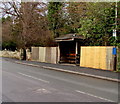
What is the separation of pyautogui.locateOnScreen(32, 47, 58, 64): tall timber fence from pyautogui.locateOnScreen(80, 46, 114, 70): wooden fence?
4.66m

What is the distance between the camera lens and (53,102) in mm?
6172

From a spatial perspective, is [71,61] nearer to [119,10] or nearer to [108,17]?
[108,17]

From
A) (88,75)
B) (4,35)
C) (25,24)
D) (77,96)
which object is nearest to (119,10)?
(88,75)

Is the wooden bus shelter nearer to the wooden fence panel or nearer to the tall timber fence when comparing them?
the tall timber fence

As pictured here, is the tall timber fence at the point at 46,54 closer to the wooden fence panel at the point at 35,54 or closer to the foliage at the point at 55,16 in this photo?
the wooden fence panel at the point at 35,54

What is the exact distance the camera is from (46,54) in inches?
950

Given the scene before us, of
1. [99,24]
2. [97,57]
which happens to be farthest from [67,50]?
[97,57]

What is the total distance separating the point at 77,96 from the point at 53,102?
1.33 meters

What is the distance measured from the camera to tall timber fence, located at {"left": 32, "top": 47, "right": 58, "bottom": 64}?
22.7 meters

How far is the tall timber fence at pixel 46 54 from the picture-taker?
894 inches

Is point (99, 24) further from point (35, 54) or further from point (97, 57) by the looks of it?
point (35, 54)

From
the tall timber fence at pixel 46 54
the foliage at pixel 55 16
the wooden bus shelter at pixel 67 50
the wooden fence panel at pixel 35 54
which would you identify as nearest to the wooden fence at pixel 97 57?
the wooden bus shelter at pixel 67 50

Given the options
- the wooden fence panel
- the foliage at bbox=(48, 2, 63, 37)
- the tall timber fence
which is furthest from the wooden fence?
the foliage at bbox=(48, 2, 63, 37)

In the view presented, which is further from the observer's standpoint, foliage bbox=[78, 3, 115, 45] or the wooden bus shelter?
the wooden bus shelter
